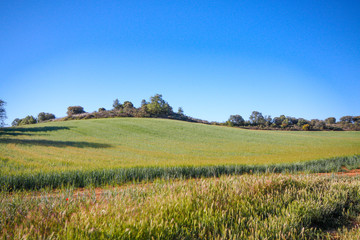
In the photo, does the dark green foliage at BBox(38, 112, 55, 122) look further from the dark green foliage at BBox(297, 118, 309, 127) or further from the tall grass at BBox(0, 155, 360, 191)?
the dark green foliage at BBox(297, 118, 309, 127)

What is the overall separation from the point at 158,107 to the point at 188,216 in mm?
70771

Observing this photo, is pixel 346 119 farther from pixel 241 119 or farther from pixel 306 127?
pixel 241 119

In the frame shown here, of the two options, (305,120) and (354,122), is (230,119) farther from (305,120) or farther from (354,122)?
(354,122)

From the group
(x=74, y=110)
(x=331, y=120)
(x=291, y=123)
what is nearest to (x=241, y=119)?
(x=291, y=123)

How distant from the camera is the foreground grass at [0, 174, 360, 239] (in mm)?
2600

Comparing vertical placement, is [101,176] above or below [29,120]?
below

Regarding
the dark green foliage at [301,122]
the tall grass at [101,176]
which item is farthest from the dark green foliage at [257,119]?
the tall grass at [101,176]

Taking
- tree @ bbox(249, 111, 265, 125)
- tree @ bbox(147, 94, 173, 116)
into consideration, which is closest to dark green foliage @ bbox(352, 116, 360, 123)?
tree @ bbox(249, 111, 265, 125)

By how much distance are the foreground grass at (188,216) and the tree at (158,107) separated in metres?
68.4

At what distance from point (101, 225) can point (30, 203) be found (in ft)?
7.41

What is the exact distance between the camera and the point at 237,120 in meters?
67.4

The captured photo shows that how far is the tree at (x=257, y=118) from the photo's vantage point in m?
65.6

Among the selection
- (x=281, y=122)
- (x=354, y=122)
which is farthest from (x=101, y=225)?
(x=354, y=122)

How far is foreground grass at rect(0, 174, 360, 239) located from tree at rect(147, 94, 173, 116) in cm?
6842
